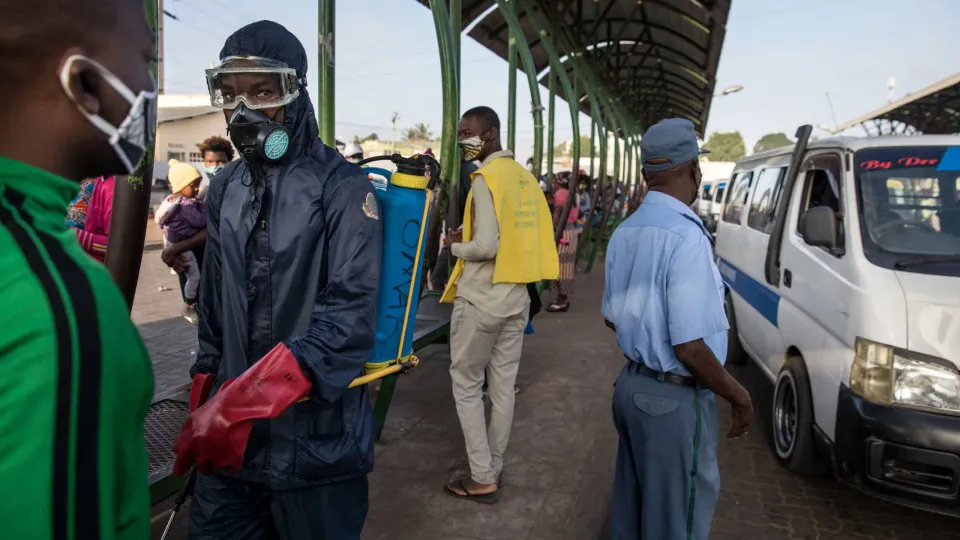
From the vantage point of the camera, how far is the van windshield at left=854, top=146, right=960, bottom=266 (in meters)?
3.73

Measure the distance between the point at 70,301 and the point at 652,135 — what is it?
6.33 feet

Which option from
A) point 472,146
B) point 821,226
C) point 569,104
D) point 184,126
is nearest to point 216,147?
point 472,146

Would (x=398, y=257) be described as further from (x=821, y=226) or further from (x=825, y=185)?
(x=825, y=185)

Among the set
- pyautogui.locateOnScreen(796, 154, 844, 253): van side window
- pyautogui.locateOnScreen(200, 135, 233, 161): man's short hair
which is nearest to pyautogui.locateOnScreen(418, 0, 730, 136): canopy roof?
pyautogui.locateOnScreen(200, 135, 233, 161): man's short hair

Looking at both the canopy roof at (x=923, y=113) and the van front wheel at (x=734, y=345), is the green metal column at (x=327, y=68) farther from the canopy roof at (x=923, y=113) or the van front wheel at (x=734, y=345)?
the canopy roof at (x=923, y=113)

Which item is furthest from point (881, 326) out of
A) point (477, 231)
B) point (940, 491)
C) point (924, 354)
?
point (477, 231)

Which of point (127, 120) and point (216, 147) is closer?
point (127, 120)

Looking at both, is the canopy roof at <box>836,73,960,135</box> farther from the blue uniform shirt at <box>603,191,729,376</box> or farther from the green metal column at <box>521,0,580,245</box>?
the blue uniform shirt at <box>603,191,729,376</box>

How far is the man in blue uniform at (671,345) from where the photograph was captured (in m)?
2.12

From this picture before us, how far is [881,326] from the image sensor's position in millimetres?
3104

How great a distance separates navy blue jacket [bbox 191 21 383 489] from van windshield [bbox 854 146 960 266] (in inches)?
120

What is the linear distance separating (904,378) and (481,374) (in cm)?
192

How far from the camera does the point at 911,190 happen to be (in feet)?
12.9

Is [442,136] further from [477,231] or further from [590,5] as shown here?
[590,5]
